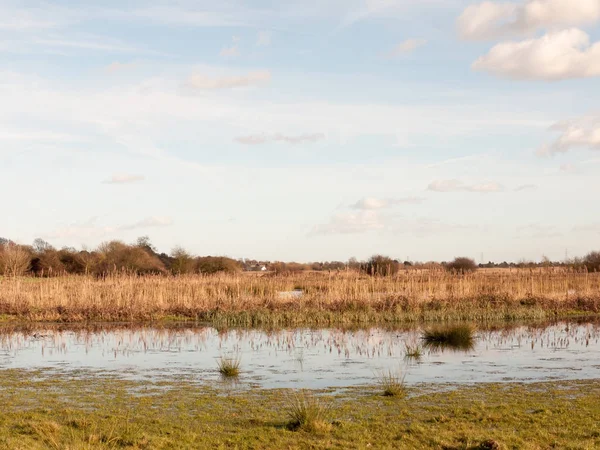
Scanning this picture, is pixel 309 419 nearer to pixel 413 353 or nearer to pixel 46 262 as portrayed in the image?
pixel 413 353

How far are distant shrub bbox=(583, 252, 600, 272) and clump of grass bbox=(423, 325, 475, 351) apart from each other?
36605mm

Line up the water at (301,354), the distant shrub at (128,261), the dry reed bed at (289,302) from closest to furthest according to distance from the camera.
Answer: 1. the water at (301,354)
2. the dry reed bed at (289,302)
3. the distant shrub at (128,261)

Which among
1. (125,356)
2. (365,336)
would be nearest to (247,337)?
(365,336)

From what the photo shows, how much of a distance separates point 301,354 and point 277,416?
666cm

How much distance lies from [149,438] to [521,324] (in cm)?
1678

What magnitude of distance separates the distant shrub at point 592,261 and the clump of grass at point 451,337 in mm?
36605

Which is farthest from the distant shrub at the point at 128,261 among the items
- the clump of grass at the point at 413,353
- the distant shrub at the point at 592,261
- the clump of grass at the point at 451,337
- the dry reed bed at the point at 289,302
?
the clump of grass at the point at 413,353

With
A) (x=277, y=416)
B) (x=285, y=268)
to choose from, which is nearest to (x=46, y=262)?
(x=285, y=268)

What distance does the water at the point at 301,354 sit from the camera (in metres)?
13.0

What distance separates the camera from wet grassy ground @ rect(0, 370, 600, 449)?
7.84 meters

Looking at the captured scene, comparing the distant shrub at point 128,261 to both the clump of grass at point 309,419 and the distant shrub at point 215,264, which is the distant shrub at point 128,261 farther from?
the clump of grass at point 309,419

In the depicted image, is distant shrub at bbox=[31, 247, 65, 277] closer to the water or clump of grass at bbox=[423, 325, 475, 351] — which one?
the water

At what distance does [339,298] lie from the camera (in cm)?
2483

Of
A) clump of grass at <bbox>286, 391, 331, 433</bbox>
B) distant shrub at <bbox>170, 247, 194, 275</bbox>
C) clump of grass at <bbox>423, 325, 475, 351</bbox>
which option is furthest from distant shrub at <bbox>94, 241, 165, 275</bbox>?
clump of grass at <bbox>286, 391, 331, 433</bbox>
